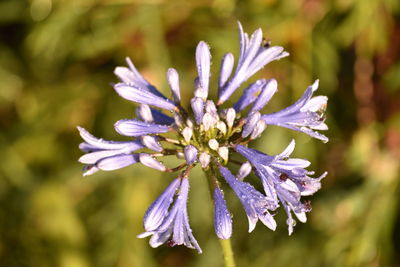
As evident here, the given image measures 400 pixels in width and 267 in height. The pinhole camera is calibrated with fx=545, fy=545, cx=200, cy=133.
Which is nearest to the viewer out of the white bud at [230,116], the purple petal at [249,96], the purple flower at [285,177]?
the purple flower at [285,177]

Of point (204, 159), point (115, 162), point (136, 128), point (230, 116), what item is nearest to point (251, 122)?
point (230, 116)

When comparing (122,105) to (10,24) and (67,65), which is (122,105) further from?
(10,24)

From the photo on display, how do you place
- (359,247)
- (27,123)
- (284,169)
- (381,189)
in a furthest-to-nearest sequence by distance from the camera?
1. (27,123)
2. (381,189)
3. (359,247)
4. (284,169)

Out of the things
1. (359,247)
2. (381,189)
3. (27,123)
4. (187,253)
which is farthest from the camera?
(27,123)

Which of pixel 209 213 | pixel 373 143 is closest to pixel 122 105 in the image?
pixel 209 213

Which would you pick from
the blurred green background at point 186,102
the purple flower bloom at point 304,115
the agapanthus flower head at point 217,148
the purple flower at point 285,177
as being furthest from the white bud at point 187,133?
the blurred green background at point 186,102

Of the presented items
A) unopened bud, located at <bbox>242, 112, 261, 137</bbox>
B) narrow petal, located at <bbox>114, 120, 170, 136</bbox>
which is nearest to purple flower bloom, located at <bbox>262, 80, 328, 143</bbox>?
unopened bud, located at <bbox>242, 112, 261, 137</bbox>

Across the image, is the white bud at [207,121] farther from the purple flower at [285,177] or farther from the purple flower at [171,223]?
the purple flower at [171,223]
